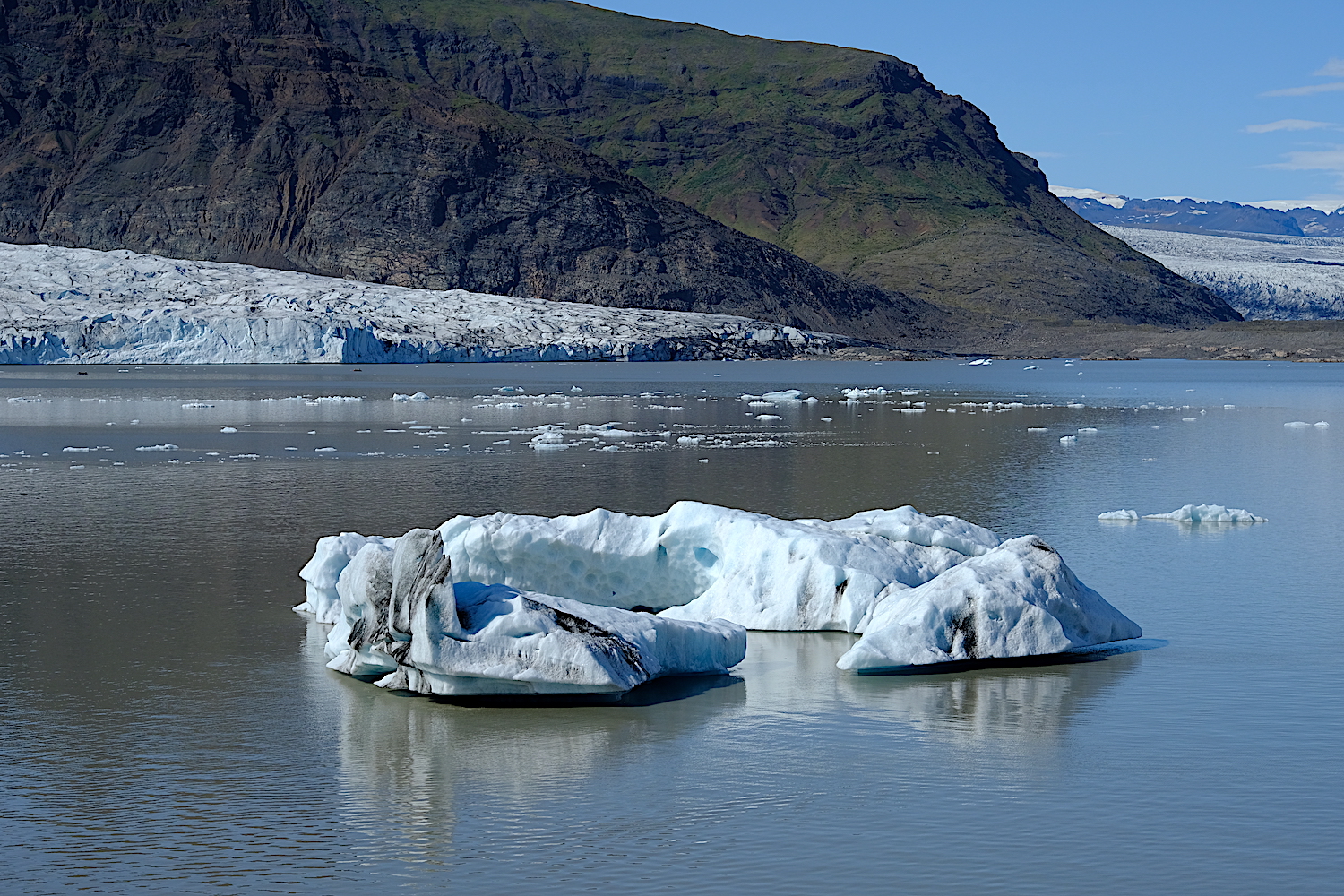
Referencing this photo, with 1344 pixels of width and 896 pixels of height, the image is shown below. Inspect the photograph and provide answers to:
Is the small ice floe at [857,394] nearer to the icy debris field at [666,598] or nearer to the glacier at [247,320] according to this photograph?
the glacier at [247,320]

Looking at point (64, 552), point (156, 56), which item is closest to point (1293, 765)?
point (64, 552)

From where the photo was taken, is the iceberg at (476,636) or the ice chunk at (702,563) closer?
the iceberg at (476,636)

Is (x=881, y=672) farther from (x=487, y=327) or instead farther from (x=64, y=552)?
(x=487, y=327)

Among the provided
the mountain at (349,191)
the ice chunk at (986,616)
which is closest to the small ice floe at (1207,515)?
the ice chunk at (986,616)

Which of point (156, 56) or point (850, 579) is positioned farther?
point (156, 56)

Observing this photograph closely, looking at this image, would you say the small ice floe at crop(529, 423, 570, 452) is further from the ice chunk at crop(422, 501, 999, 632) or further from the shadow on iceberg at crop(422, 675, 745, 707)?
the shadow on iceberg at crop(422, 675, 745, 707)

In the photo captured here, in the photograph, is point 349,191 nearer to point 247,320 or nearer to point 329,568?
point 247,320

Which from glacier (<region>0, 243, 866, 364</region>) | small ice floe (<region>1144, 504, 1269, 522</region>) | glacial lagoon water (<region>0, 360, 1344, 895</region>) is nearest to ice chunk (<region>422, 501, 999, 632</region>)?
glacial lagoon water (<region>0, 360, 1344, 895</region>)
